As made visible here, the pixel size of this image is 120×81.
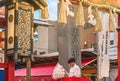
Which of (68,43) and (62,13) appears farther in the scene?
(68,43)

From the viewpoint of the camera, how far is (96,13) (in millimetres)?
7422

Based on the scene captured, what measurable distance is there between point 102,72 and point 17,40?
4512mm

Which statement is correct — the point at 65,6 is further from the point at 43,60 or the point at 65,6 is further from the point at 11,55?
the point at 43,60

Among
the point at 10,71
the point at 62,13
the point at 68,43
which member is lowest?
the point at 10,71

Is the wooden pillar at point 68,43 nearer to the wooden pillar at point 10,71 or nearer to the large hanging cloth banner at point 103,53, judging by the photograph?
the large hanging cloth banner at point 103,53

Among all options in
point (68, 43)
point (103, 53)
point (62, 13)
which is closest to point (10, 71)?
point (62, 13)

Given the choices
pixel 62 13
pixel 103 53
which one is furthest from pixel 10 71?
pixel 103 53

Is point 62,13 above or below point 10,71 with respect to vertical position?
above

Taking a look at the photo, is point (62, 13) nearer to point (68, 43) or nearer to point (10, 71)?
point (10, 71)

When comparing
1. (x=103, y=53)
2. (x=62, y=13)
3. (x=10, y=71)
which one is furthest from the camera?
(x=103, y=53)

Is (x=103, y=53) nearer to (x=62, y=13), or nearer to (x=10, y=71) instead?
(x=62, y=13)

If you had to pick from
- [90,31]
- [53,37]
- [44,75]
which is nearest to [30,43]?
[44,75]

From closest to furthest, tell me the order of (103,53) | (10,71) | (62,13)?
(10,71)
(62,13)
(103,53)

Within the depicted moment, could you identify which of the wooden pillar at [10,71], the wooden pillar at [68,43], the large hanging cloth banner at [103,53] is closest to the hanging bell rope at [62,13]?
the wooden pillar at [10,71]
